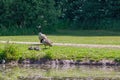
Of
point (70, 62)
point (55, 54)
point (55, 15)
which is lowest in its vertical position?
point (55, 15)

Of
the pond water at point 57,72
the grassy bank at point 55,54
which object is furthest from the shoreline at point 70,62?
the pond water at point 57,72

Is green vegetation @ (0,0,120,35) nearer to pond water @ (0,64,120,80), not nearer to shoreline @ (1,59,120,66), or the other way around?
shoreline @ (1,59,120,66)

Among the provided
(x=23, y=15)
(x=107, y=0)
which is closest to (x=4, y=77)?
(x=23, y=15)

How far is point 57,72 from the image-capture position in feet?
83.5

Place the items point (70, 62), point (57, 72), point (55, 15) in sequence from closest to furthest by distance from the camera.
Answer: point (57, 72), point (70, 62), point (55, 15)

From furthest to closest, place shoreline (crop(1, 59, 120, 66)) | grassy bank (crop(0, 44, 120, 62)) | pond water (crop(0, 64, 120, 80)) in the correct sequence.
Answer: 1. grassy bank (crop(0, 44, 120, 62))
2. shoreline (crop(1, 59, 120, 66))
3. pond water (crop(0, 64, 120, 80))

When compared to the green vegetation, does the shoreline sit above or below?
above

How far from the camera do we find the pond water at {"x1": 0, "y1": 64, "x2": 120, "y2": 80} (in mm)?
23462

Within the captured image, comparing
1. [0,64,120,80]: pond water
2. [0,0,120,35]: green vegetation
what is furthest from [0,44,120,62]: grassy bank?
[0,0,120,35]: green vegetation

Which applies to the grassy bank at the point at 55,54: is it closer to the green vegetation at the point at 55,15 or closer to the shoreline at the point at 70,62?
the shoreline at the point at 70,62

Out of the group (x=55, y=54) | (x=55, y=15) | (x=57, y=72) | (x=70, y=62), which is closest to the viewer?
(x=57, y=72)

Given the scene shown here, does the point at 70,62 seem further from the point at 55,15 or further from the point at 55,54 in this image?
the point at 55,15

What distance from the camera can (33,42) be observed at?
33031mm

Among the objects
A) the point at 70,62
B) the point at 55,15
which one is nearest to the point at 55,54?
the point at 70,62
